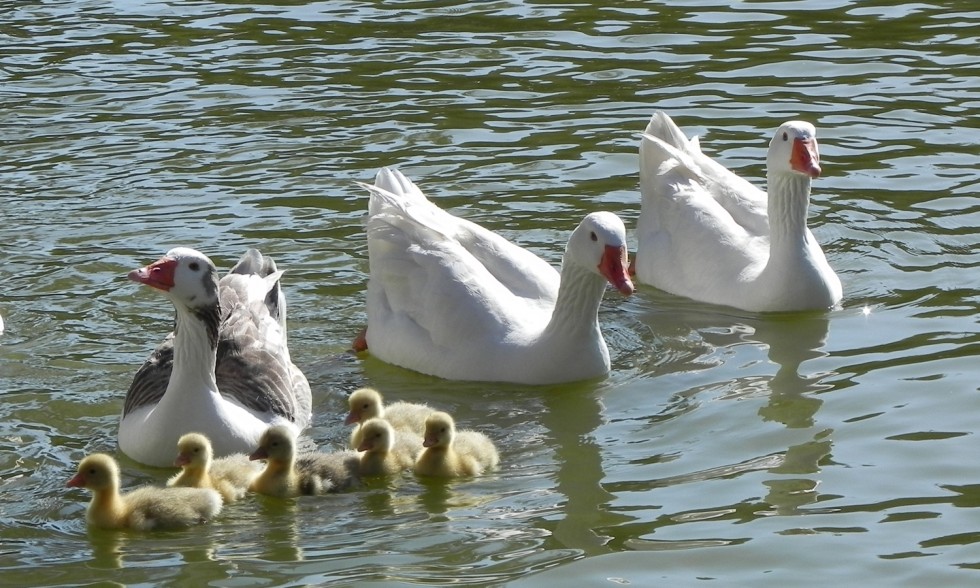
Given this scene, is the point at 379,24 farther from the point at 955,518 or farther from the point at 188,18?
the point at 955,518

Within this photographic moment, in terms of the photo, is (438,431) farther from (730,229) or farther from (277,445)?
(730,229)

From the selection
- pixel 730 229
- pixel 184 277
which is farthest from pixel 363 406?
pixel 730 229

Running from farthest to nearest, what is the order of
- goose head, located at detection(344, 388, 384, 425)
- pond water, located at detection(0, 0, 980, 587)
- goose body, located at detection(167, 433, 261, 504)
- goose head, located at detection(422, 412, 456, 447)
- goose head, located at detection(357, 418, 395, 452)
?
goose head, located at detection(344, 388, 384, 425) < goose head, located at detection(357, 418, 395, 452) < goose head, located at detection(422, 412, 456, 447) < goose body, located at detection(167, 433, 261, 504) < pond water, located at detection(0, 0, 980, 587)

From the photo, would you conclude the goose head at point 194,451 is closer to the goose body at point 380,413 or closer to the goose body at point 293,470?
the goose body at point 293,470

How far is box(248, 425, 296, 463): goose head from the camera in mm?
8406

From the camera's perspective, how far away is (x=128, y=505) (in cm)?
808

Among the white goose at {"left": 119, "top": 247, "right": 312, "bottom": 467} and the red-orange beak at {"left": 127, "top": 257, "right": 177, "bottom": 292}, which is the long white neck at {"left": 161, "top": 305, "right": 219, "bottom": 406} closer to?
the white goose at {"left": 119, "top": 247, "right": 312, "bottom": 467}

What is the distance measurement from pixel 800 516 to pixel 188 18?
12.5 metres

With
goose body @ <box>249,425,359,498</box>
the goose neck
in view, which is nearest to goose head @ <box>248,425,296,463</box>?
goose body @ <box>249,425,359,498</box>

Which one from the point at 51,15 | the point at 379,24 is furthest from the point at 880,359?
the point at 51,15

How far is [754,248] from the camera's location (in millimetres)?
11977

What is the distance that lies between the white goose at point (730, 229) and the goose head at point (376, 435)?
3616mm

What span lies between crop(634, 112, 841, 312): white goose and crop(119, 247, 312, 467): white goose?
3172 millimetres

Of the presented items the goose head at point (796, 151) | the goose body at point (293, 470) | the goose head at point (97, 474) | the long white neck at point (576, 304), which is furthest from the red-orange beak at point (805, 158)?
the goose head at point (97, 474)
